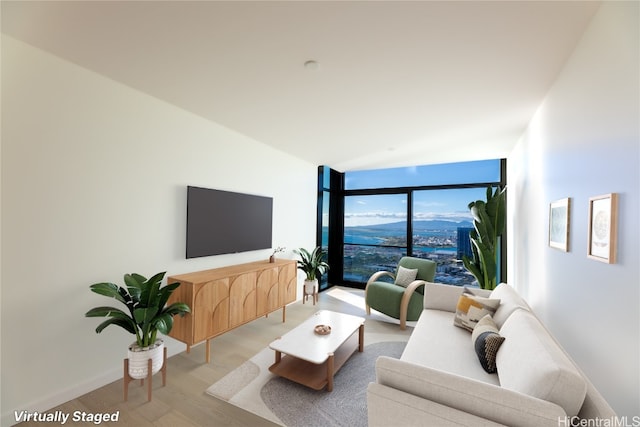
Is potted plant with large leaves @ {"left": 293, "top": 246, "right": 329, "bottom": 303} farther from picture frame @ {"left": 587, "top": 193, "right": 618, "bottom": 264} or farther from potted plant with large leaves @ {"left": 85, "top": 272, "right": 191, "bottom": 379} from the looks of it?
picture frame @ {"left": 587, "top": 193, "right": 618, "bottom": 264}

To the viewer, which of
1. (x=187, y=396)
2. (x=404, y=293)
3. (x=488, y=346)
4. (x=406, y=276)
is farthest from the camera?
(x=406, y=276)

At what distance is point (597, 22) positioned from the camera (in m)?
1.47

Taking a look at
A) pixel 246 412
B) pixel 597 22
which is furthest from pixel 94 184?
pixel 597 22

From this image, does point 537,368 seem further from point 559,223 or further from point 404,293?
point 404,293

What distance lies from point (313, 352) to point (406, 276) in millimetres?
2220

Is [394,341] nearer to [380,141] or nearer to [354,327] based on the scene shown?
[354,327]

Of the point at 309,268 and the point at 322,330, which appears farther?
the point at 309,268

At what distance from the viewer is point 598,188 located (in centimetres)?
149

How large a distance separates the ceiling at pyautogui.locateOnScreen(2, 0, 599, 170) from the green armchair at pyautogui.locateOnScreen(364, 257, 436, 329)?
212 centimetres

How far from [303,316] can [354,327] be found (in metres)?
1.40

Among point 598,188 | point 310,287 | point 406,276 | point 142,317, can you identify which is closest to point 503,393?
point 598,188

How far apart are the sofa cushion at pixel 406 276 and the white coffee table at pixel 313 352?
136cm

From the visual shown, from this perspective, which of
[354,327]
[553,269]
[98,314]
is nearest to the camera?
[98,314]

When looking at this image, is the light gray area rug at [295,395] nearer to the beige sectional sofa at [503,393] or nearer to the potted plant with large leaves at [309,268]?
the beige sectional sofa at [503,393]
